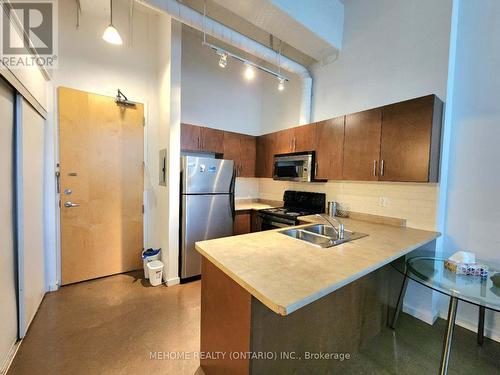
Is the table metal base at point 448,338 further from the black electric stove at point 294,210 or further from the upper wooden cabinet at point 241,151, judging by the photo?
the upper wooden cabinet at point 241,151

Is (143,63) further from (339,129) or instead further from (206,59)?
(339,129)

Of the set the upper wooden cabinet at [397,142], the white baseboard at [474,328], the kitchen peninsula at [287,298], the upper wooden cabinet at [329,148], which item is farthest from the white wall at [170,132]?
the white baseboard at [474,328]

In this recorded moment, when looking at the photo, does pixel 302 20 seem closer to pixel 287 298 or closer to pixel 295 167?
pixel 295 167

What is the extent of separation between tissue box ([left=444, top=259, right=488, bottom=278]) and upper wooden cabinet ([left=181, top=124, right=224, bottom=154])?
3084mm

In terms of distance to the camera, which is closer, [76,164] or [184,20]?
[184,20]

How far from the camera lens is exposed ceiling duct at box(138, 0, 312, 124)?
2.14 meters

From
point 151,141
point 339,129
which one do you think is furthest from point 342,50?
point 151,141

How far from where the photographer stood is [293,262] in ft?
4.17

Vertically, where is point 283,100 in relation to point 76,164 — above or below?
above

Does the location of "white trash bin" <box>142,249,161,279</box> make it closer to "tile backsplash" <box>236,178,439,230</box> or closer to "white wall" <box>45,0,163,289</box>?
"white wall" <box>45,0,163,289</box>

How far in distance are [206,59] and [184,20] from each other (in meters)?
1.50

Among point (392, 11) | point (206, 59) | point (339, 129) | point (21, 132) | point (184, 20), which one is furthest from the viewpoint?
point (206, 59)

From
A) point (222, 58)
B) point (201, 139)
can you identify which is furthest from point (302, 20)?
point (201, 139)

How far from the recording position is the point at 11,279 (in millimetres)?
1762
